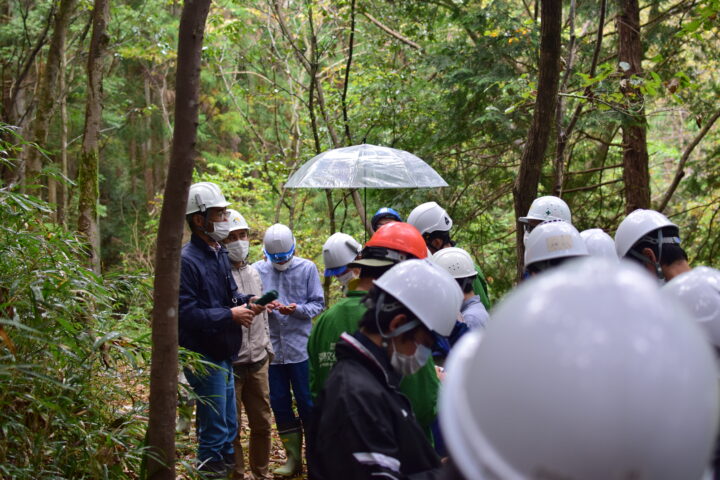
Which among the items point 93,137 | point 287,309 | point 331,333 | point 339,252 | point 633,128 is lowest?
point 287,309

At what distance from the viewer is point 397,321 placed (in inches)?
102

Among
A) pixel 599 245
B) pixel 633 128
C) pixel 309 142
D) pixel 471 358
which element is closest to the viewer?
pixel 471 358

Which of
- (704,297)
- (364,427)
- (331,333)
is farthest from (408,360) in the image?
(331,333)

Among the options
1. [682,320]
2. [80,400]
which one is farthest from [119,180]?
[682,320]

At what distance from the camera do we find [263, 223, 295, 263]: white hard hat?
6215 mm

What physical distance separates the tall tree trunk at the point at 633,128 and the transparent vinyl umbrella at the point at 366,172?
10.7 feet

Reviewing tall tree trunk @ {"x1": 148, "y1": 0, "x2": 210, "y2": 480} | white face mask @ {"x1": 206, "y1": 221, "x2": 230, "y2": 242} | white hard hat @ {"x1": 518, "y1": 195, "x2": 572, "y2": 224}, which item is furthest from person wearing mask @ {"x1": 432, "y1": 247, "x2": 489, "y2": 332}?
tall tree trunk @ {"x1": 148, "y1": 0, "x2": 210, "y2": 480}

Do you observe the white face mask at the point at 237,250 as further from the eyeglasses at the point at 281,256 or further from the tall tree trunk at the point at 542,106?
the tall tree trunk at the point at 542,106

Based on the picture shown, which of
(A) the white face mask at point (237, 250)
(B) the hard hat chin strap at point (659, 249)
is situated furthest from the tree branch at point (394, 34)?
(B) the hard hat chin strap at point (659, 249)

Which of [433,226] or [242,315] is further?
[433,226]

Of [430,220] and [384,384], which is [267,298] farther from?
[384,384]

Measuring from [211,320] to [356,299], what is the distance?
4.51ft

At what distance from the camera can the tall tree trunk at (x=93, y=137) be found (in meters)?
6.84

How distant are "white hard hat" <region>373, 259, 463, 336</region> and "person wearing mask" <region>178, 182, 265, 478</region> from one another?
7.97 ft
